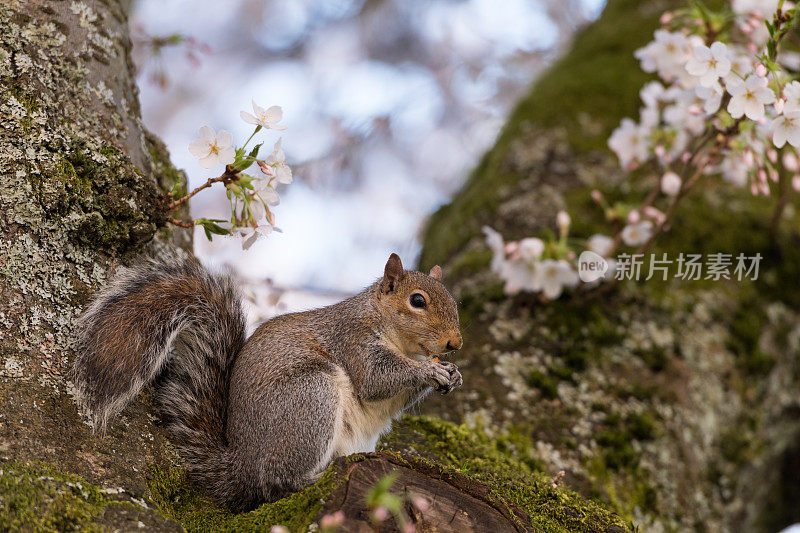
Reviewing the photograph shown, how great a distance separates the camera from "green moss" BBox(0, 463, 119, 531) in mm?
1188

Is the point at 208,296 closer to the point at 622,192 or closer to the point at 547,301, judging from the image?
the point at 547,301

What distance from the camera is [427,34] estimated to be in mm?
5934

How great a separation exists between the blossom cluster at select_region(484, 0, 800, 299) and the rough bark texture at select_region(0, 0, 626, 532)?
3.00 feet

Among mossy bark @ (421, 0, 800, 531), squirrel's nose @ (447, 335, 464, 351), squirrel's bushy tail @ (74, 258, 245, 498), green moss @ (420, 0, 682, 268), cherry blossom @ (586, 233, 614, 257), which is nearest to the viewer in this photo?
squirrel's bushy tail @ (74, 258, 245, 498)

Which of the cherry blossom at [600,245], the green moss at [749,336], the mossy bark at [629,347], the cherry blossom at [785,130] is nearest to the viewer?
the cherry blossom at [785,130]

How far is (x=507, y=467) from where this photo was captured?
1.95 m

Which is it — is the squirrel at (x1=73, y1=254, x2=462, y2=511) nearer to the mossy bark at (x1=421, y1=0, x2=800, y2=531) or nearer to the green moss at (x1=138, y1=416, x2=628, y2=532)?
the green moss at (x1=138, y1=416, x2=628, y2=532)

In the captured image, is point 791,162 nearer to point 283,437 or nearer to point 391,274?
point 391,274

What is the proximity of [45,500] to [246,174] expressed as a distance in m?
0.79

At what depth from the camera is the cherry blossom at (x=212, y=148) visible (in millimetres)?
1598

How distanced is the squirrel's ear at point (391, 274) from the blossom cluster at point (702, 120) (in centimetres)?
64

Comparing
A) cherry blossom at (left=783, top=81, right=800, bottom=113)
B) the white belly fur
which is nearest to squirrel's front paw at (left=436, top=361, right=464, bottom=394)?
the white belly fur

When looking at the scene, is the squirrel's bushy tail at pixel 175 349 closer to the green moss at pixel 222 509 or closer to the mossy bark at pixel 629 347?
the green moss at pixel 222 509

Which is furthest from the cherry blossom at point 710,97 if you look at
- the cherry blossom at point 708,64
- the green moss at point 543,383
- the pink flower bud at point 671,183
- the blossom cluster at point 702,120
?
the green moss at point 543,383
